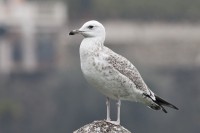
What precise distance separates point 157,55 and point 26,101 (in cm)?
1682

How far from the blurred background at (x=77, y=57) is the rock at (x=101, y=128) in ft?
207

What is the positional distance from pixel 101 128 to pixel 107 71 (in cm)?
40

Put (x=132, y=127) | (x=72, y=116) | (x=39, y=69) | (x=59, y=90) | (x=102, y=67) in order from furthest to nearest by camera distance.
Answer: (x=39, y=69) → (x=59, y=90) → (x=72, y=116) → (x=132, y=127) → (x=102, y=67)

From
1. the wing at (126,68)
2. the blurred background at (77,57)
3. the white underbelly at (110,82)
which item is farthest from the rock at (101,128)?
the blurred background at (77,57)

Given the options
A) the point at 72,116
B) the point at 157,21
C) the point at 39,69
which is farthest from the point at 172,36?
the point at 72,116

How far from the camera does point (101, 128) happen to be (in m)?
7.15

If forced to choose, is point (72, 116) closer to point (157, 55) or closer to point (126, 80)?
point (157, 55)

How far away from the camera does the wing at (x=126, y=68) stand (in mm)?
7387

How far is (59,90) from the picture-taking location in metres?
79.2

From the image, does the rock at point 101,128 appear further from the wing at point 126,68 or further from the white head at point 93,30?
the white head at point 93,30

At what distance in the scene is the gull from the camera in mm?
7281

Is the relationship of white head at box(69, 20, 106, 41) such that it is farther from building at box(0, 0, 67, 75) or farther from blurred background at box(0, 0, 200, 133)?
building at box(0, 0, 67, 75)

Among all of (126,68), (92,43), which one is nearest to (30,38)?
(126,68)

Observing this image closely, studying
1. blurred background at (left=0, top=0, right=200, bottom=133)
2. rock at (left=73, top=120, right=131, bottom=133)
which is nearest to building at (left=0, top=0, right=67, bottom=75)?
blurred background at (left=0, top=0, right=200, bottom=133)
